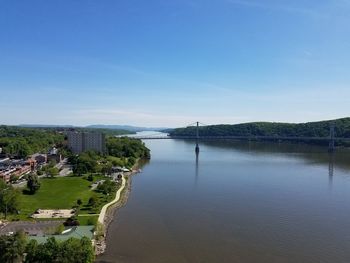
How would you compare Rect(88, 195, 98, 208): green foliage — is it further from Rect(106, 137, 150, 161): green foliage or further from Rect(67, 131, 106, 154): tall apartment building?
Rect(67, 131, 106, 154): tall apartment building

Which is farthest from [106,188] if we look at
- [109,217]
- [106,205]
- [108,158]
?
[108,158]

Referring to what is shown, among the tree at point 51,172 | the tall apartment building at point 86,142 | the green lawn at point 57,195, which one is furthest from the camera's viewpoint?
the tall apartment building at point 86,142

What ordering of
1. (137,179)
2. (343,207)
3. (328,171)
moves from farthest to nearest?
(328,171), (137,179), (343,207)

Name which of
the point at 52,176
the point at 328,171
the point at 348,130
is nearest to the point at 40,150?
the point at 52,176

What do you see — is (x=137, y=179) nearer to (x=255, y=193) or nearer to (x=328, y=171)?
(x=255, y=193)

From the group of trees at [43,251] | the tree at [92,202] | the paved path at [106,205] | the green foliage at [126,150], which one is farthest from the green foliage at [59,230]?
the green foliage at [126,150]

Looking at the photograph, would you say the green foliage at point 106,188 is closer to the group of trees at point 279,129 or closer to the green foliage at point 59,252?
the green foliage at point 59,252
